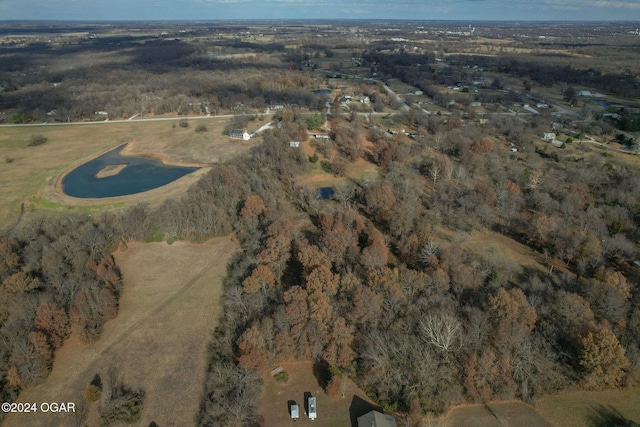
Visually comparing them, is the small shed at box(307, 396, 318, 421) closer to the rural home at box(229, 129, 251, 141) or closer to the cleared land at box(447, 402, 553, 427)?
the cleared land at box(447, 402, 553, 427)

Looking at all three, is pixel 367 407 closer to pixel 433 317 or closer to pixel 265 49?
pixel 433 317

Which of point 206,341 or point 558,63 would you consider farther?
point 558,63

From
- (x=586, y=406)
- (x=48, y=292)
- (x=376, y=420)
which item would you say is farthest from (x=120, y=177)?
(x=586, y=406)

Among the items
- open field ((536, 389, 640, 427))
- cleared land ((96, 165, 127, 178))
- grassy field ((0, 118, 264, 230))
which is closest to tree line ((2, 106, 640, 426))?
open field ((536, 389, 640, 427))

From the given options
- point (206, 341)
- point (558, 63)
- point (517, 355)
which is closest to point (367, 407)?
point (517, 355)

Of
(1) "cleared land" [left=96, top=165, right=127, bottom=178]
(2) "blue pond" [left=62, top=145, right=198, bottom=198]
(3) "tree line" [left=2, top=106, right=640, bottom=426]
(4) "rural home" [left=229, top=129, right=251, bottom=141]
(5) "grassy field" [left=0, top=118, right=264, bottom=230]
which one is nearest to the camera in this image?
(3) "tree line" [left=2, top=106, right=640, bottom=426]

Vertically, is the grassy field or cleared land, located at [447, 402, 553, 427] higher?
the grassy field
